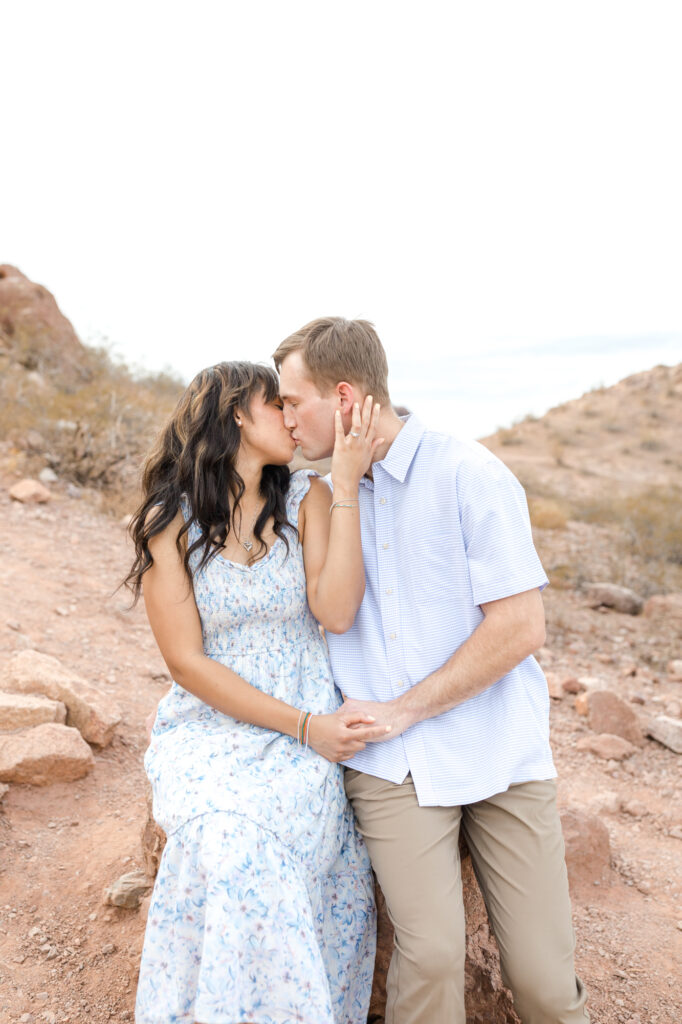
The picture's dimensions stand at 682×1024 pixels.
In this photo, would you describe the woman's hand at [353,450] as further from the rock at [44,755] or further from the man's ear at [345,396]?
the rock at [44,755]

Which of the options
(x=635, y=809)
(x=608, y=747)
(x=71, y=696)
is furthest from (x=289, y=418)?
(x=608, y=747)

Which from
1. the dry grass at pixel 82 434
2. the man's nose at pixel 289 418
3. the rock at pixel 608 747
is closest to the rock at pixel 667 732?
the rock at pixel 608 747

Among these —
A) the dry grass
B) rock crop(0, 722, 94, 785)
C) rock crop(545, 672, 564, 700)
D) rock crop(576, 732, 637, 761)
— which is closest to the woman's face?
rock crop(0, 722, 94, 785)

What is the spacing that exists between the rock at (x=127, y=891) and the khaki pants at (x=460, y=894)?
1.12 metres

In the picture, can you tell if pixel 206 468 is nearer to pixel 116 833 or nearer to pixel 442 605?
pixel 442 605

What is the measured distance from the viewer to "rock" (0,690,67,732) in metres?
3.60

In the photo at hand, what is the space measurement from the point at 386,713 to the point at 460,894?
50cm

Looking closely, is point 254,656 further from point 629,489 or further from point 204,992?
point 629,489

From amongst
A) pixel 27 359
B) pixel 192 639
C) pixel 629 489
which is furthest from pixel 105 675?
pixel 629 489

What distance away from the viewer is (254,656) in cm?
235

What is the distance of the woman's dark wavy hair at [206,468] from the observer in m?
2.39

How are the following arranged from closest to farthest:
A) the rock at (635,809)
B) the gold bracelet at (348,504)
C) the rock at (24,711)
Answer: the gold bracelet at (348,504)
the rock at (24,711)
the rock at (635,809)

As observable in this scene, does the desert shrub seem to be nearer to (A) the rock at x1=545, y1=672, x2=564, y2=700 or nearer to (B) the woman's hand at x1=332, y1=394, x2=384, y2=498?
(A) the rock at x1=545, y1=672, x2=564, y2=700

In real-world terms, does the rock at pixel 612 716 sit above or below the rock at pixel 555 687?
above
